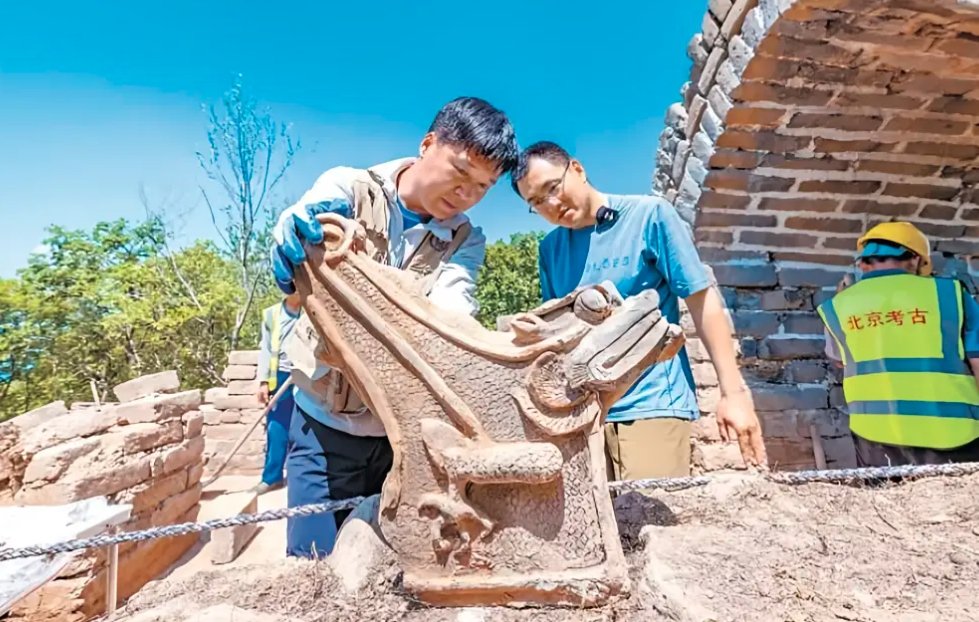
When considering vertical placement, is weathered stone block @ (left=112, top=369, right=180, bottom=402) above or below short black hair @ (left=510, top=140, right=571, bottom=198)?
below

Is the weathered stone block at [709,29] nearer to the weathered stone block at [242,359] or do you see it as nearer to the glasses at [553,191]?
the glasses at [553,191]

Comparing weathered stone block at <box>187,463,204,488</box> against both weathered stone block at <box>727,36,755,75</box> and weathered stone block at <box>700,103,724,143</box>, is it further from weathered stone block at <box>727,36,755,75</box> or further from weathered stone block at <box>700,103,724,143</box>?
weathered stone block at <box>727,36,755,75</box>

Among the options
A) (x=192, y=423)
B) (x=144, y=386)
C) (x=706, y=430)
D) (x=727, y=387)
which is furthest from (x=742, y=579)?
(x=144, y=386)

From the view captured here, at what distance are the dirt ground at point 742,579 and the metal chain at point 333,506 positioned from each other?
0.08 m

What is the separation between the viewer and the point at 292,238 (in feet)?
3.69

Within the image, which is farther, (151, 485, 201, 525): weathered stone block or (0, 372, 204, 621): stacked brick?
(151, 485, 201, 525): weathered stone block

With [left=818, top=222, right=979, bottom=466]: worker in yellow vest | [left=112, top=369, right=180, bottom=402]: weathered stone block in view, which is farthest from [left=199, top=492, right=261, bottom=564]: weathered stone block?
[left=818, top=222, right=979, bottom=466]: worker in yellow vest

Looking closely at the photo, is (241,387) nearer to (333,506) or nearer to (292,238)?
(333,506)

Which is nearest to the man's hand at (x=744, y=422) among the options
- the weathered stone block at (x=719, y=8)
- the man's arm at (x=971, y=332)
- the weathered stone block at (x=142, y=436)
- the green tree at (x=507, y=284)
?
the man's arm at (x=971, y=332)

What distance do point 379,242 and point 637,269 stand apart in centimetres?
90

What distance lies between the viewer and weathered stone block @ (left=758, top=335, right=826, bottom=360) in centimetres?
306

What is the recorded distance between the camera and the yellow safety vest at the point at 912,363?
6.75 ft

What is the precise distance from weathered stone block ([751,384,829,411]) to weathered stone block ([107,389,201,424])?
375cm

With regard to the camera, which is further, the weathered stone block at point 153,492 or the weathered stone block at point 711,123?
the weathered stone block at point 153,492
